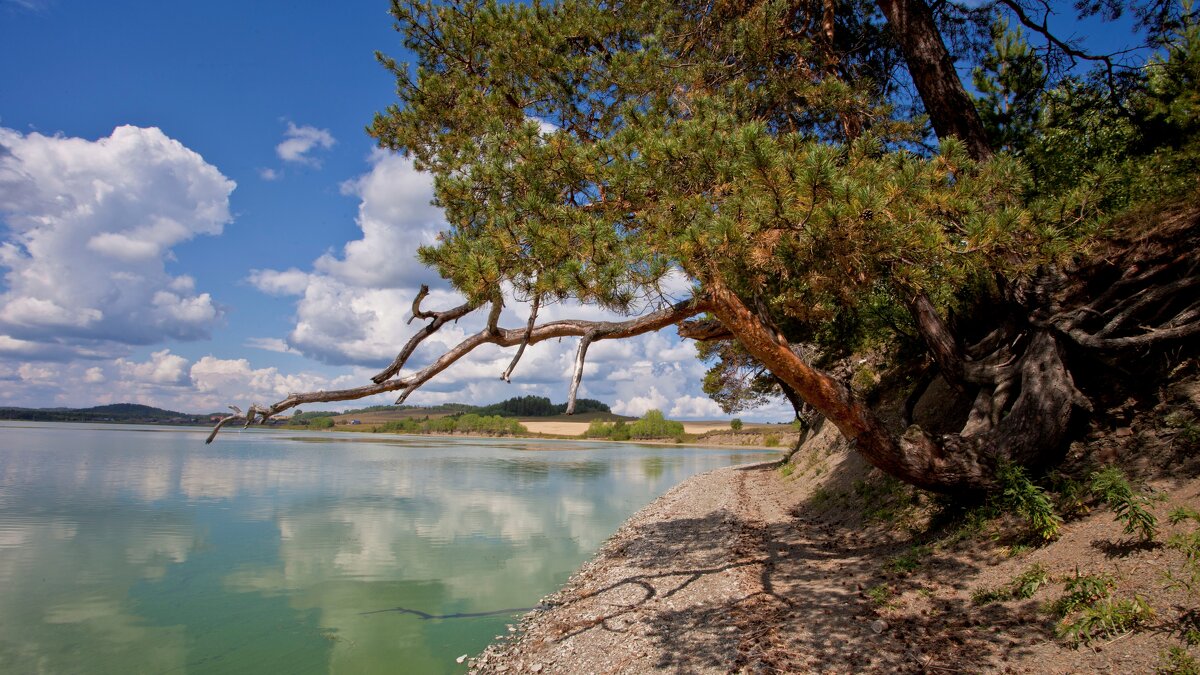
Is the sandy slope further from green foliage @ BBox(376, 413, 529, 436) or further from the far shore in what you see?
green foliage @ BBox(376, 413, 529, 436)

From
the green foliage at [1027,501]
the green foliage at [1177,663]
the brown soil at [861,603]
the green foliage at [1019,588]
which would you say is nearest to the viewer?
the green foliage at [1177,663]

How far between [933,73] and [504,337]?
6.40 meters

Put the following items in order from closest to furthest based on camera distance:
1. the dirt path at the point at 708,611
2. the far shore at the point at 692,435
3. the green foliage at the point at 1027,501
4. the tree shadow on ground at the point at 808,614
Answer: the tree shadow on ground at the point at 808,614 → the dirt path at the point at 708,611 → the green foliage at the point at 1027,501 → the far shore at the point at 692,435

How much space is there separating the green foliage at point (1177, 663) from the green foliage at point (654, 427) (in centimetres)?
9358

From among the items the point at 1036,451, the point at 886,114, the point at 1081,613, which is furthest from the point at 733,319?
the point at 886,114

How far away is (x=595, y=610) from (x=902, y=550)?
11.8 feet

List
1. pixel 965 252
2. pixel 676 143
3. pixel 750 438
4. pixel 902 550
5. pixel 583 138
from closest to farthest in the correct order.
Answer: 1. pixel 965 252
2. pixel 676 143
3. pixel 902 550
4. pixel 583 138
5. pixel 750 438

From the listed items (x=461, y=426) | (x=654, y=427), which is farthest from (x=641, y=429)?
(x=461, y=426)

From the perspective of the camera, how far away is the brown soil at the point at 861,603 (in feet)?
13.0

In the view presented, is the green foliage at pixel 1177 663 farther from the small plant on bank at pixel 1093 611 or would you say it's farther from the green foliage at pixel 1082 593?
the green foliage at pixel 1082 593

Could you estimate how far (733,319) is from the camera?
17.3 feet

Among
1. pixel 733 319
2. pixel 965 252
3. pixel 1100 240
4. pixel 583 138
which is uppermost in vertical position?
pixel 583 138

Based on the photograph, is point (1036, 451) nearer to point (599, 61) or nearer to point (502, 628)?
point (502, 628)

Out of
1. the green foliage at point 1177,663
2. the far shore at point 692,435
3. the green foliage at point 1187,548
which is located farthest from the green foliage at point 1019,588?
the far shore at point 692,435
